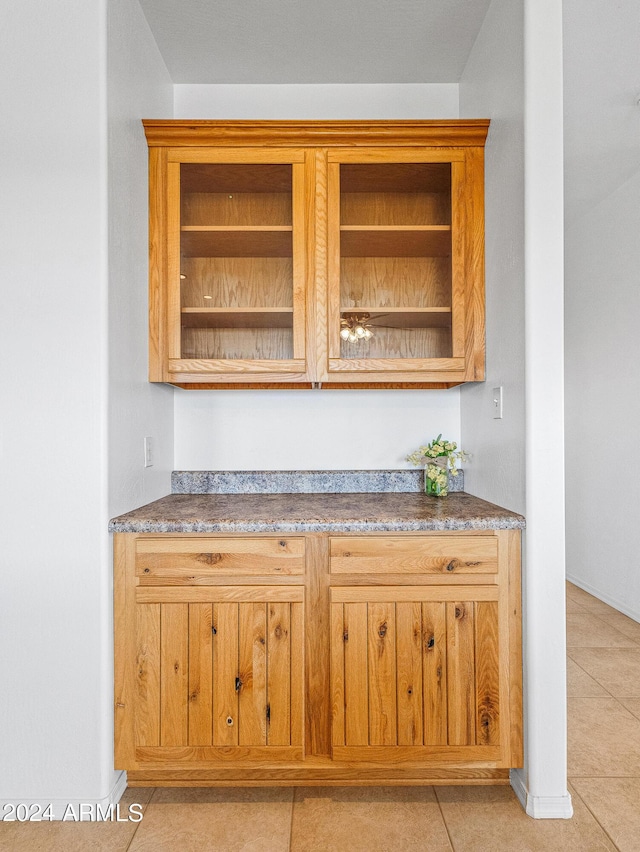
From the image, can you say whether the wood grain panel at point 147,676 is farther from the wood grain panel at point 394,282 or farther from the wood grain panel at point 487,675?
the wood grain panel at point 394,282

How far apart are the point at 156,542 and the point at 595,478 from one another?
3271 mm

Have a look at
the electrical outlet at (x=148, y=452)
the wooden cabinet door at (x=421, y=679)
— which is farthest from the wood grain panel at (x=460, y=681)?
the electrical outlet at (x=148, y=452)

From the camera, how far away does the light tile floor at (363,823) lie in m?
1.55

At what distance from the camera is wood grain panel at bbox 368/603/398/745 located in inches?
67.2

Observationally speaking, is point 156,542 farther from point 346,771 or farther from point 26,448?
point 346,771

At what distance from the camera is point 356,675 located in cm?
171

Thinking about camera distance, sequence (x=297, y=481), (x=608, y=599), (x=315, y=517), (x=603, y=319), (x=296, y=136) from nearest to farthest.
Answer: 1. (x=315, y=517)
2. (x=296, y=136)
3. (x=297, y=481)
4. (x=608, y=599)
5. (x=603, y=319)

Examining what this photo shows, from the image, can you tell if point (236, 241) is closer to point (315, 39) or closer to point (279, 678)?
point (315, 39)

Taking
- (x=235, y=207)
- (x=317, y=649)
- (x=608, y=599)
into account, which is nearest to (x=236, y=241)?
(x=235, y=207)

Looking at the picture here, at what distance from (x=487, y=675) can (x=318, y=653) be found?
54cm

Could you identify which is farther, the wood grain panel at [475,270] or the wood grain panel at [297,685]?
the wood grain panel at [475,270]

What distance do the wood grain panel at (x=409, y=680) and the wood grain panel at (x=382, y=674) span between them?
0.02 meters

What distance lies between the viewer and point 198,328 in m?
2.09

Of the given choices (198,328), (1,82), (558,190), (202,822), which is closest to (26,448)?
(198,328)
